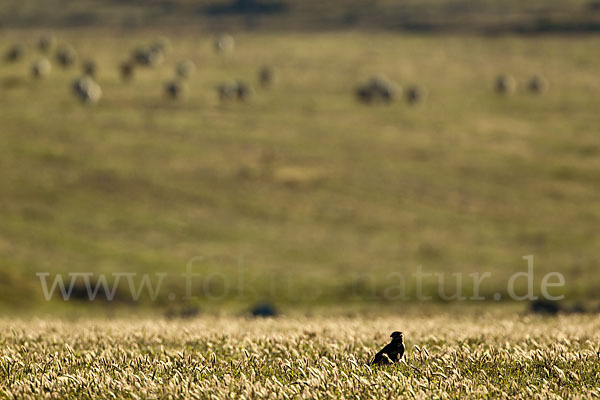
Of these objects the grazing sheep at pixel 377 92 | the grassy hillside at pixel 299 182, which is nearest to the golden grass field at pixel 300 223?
the grassy hillside at pixel 299 182

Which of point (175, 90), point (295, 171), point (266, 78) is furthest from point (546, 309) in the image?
point (266, 78)

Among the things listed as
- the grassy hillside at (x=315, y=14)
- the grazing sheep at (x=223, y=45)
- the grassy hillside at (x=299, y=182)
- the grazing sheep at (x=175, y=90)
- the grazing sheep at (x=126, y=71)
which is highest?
the grassy hillside at (x=315, y=14)

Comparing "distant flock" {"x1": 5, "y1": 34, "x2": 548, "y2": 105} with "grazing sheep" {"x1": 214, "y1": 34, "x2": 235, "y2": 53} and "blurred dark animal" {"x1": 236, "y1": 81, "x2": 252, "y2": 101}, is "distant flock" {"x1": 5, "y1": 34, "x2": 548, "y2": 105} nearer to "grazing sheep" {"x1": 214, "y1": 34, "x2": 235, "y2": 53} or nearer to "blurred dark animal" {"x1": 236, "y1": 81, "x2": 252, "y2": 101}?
"blurred dark animal" {"x1": 236, "y1": 81, "x2": 252, "y2": 101}

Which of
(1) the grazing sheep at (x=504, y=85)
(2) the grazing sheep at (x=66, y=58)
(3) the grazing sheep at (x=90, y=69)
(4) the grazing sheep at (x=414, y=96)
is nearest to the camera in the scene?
(4) the grazing sheep at (x=414, y=96)

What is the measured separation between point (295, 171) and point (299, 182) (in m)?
2.12

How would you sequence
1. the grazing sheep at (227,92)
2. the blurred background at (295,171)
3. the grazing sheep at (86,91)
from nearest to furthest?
the blurred background at (295,171)
the grazing sheep at (86,91)
the grazing sheep at (227,92)

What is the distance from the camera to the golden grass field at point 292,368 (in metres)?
7.05

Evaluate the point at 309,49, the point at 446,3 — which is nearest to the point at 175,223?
the point at 309,49

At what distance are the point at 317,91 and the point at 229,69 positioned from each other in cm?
1623

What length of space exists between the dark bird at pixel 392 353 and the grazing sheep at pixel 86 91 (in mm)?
63494

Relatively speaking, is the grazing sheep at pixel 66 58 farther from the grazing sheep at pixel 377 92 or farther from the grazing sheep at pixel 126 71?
the grazing sheep at pixel 377 92

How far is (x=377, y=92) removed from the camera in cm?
7494

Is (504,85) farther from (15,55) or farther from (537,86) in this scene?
(15,55)

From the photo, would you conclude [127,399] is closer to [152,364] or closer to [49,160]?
[152,364]
